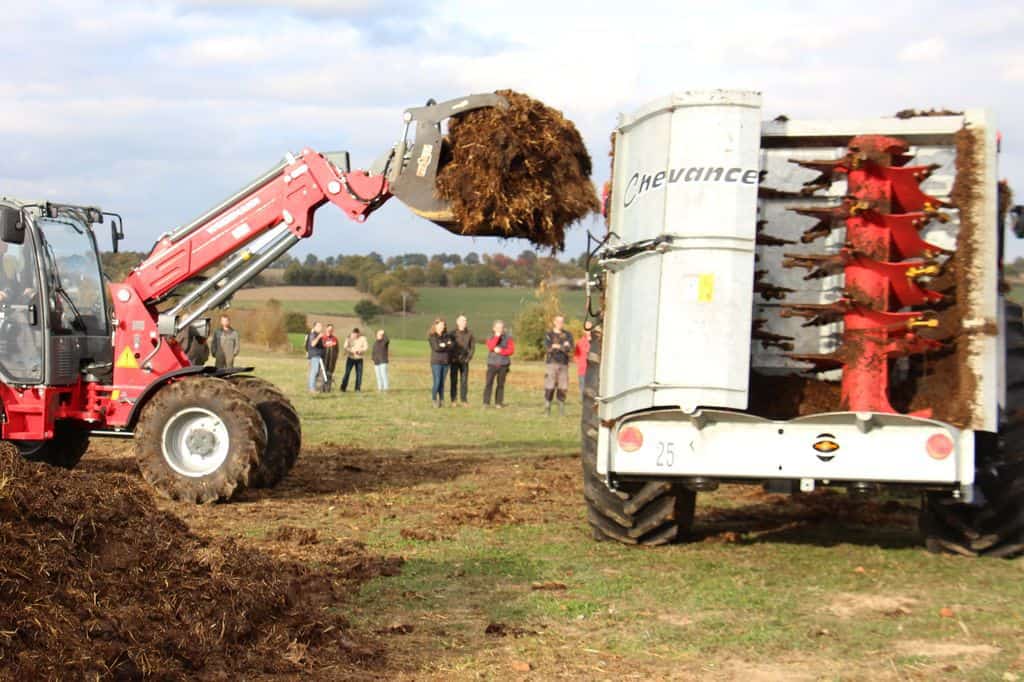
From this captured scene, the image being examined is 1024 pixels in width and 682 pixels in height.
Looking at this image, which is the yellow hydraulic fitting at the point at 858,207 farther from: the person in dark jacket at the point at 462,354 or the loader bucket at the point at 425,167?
the person in dark jacket at the point at 462,354

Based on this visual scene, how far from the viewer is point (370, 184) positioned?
12.5m

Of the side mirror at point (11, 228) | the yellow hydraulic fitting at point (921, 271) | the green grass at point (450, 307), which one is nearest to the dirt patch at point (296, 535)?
the side mirror at point (11, 228)

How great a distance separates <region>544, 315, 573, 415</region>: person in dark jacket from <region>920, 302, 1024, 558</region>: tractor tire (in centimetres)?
1580

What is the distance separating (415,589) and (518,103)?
4772 mm

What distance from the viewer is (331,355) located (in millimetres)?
31297

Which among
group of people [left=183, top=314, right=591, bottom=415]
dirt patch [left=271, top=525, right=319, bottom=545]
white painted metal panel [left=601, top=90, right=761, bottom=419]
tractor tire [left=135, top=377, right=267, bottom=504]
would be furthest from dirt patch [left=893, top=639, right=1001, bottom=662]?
group of people [left=183, top=314, right=591, bottom=415]

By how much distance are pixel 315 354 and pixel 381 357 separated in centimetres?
158

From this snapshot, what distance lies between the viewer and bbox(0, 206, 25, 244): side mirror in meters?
11.5

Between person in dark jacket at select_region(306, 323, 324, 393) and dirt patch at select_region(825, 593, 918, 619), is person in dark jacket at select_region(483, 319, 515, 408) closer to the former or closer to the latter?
person in dark jacket at select_region(306, 323, 324, 393)

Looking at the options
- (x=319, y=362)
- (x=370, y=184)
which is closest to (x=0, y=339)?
(x=370, y=184)

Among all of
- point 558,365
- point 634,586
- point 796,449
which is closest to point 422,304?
point 558,365

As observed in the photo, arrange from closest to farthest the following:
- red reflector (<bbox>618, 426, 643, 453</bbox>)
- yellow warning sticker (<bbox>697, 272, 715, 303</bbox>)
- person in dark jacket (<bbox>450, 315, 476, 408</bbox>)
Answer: yellow warning sticker (<bbox>697, 272, 715, 303</bbox>) < red reflector (<bbox>618, 426, 643, 453</bbox>) < person in dark jacket (<bbox>450, 315, 476, 408</bbox>)

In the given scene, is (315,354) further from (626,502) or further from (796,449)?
(796,449)

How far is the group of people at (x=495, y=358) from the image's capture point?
2527cm
